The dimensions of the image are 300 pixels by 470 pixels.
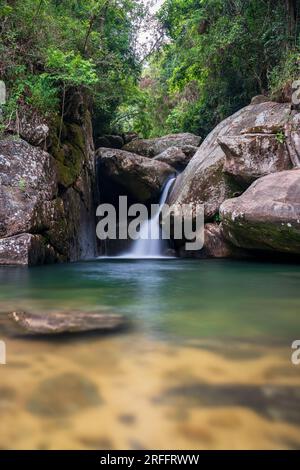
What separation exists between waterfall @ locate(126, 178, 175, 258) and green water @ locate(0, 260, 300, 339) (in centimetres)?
396

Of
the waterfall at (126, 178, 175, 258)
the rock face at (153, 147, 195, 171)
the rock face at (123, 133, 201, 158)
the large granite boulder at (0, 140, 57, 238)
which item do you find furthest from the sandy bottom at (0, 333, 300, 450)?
the rock face at (123, 133, 201, 158)

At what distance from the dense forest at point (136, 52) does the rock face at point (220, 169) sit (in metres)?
0.76

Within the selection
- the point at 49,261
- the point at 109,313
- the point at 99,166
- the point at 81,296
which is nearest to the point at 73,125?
the point at 99,166

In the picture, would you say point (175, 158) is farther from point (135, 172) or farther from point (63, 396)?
point (63, 396)

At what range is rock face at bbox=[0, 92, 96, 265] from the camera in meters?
7.90

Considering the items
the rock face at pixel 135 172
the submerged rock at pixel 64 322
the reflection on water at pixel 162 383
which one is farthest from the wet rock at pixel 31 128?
the submerged rock at pixel 64 322

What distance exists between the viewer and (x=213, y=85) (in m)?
14.6

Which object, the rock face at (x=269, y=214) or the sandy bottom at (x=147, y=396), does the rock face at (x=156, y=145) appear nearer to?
the rock face at (x=269, y=214)

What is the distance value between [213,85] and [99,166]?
5426mm

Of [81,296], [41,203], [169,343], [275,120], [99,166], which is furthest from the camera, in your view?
[99,166]

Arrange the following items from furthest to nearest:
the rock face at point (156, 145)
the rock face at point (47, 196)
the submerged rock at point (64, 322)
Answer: the rock face at point (156, 145) → the rock face at point (47, 196) → the submerged rock at point (64, 322)

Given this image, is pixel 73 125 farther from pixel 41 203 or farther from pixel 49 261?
pixel 49 261

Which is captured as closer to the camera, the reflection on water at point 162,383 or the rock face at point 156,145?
the reflection on water at point 162,383

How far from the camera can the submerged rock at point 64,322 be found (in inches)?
113
